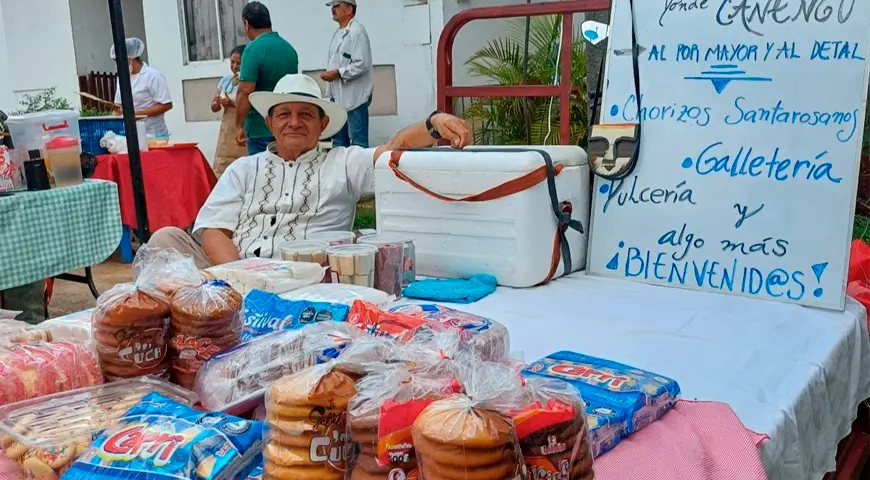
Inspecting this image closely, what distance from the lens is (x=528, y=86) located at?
7.38 feet

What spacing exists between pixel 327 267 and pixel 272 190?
84 centimetres

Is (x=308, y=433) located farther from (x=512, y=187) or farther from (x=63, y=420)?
(x=512, y=187)

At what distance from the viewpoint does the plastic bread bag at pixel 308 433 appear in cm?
82

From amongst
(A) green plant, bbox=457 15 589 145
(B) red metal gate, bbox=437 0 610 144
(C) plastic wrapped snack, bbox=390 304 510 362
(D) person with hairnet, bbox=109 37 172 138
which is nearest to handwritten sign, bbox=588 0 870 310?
(B) red metal gate, bbox=437 0 610 144

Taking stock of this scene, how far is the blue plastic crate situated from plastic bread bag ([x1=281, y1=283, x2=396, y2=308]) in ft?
13.6

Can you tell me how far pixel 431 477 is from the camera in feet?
2.35

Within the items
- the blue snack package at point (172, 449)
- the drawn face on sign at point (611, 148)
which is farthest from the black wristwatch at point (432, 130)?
the blue snack package at point (172, 449)

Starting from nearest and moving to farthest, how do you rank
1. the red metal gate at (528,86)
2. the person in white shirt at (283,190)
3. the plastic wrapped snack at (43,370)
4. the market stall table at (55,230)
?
the plastic wrapped snack at (43,370) < the red metal gate at (528,86) < the person in white shirt at (283,190) < the market stall table at (55,230)

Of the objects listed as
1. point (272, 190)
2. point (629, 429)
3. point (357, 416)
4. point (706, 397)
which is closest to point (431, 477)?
point (357, 416)

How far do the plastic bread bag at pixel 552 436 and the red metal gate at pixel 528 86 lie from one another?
1.55m

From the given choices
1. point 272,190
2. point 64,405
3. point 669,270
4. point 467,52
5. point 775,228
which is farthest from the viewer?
point 467,52

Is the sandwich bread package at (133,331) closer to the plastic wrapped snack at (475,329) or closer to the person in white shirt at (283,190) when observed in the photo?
the plastic wrapped snack at (475,329)

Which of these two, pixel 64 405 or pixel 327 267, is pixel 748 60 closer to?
pixel 327 267

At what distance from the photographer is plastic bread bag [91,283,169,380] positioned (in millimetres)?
1119
